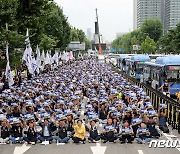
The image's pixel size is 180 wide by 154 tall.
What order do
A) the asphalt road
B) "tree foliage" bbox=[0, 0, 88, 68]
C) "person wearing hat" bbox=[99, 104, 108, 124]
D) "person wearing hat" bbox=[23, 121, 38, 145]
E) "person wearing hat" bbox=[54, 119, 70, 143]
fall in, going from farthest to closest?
"tree foliage" bbox=[0, 0, 88, 68]
"person wearing hat" bbox=[99, 104, 108, 124]
"person wearing hat" bbox=[54, 119, 70, 143]
"person wearing hat" bbox=[23, 121, 38, 145]
the asphalt road

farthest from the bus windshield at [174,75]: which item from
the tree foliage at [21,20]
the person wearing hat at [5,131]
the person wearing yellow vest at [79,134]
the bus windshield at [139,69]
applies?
the bus windshield at [139,69]

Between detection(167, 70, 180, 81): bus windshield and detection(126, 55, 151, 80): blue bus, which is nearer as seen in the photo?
detection(167, 70, 180, 81): bus windshield

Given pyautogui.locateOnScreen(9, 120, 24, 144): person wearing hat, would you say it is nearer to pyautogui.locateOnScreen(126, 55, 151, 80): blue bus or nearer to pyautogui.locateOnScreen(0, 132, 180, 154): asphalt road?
pyautogui.locateOnScreen(0, 132, 180, 154): asphalt road

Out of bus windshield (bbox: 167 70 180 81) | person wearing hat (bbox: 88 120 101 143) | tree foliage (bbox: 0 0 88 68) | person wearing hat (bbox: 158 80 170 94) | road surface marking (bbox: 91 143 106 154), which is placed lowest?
road surface marking (bbox: 91 143 106 154)

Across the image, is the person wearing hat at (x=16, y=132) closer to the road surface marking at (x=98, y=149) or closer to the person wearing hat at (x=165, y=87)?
the road surface marking at (x=98, y=149)

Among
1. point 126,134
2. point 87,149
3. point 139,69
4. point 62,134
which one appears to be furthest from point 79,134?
point 139,69

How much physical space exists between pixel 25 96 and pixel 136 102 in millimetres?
5938

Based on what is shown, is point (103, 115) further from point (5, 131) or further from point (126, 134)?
point (5, 131)

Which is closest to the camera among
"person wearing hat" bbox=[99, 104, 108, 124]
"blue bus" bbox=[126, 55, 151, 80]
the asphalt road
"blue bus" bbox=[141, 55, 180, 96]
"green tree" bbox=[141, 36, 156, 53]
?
the asphalt road

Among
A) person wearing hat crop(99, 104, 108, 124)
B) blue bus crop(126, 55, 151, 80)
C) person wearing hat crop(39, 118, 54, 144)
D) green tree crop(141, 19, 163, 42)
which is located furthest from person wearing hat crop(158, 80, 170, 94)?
green tree crop(141, 19, 163, 42)

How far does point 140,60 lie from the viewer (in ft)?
137

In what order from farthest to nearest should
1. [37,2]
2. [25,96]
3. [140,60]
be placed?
[140,60], [37,2], [25,96]

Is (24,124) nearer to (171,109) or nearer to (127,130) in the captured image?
(127,130)

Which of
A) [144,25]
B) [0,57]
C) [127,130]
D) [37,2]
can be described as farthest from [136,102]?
[144,25]
